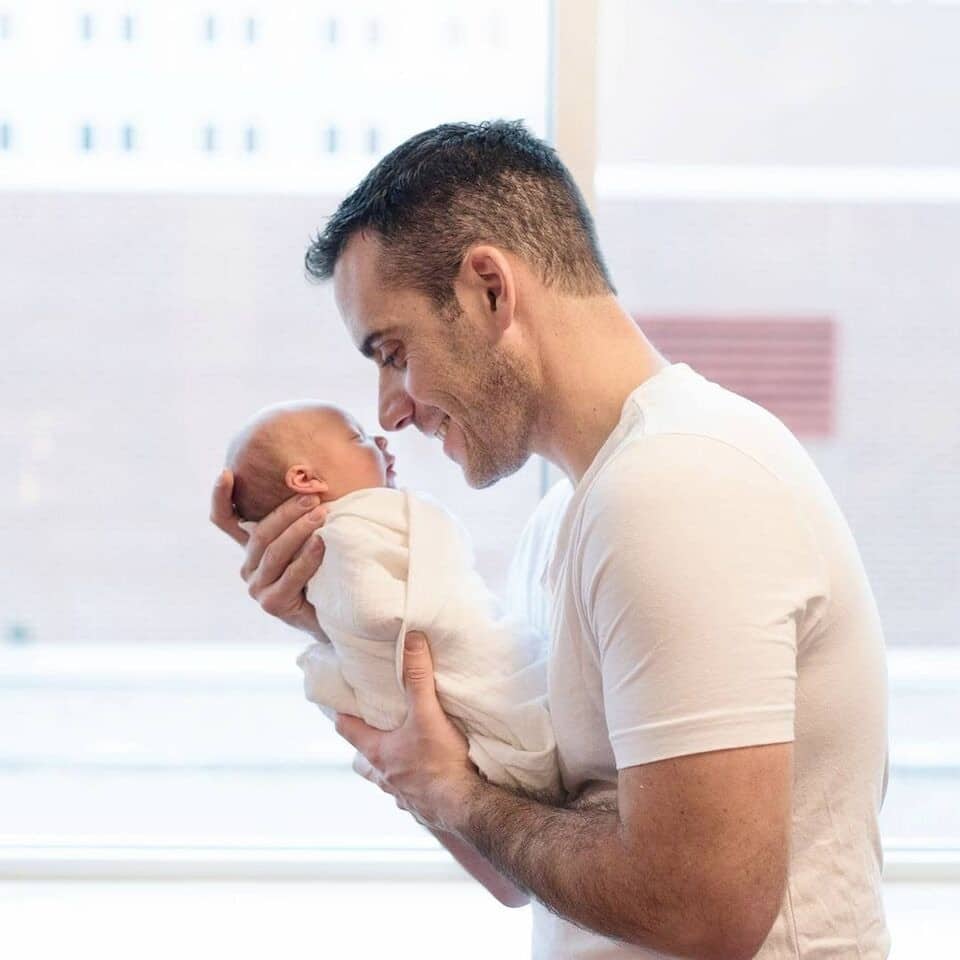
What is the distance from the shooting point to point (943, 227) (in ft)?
6.97

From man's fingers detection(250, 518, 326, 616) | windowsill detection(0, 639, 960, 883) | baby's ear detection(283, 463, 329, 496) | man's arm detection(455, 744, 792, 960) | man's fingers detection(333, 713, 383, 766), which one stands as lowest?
windowsill detection(0, 639, 960, 883)

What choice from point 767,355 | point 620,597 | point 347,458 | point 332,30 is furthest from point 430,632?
point 332,30

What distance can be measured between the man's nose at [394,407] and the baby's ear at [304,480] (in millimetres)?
117

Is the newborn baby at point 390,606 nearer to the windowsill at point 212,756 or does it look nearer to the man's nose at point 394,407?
the man's nose at point 394,407

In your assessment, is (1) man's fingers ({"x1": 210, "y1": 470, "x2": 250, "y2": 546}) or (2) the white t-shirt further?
(1) man's fingers ({"x1": 210, "y1": 470, "x2": 250, "y2": 546})

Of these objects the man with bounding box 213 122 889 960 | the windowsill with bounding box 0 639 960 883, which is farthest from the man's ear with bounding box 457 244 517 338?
the windowsill with bounding box 0 639 960 883

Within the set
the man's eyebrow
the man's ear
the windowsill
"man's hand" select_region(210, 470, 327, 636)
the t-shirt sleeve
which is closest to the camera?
the t-shirt sleeve

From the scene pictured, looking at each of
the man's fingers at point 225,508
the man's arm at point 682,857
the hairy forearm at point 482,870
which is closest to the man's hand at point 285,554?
the man's fingers at point 225,508

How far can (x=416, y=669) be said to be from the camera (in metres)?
1.32

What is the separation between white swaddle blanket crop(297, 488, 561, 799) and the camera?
4.20ft

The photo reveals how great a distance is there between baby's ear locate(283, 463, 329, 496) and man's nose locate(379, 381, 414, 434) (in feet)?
0.38

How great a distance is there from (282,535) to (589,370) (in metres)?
0.46

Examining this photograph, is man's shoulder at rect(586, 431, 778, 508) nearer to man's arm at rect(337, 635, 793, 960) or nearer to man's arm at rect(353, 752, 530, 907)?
man's arm at rect(337, 635, 793, 960)

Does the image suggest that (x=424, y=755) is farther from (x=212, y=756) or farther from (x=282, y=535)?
(x=212, y=756)
